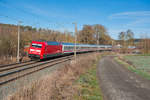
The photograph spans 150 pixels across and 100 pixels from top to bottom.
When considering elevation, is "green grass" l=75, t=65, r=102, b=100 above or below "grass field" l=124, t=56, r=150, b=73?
above

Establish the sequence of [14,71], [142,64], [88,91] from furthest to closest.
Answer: [142,64] → [14,71] → [88,91]

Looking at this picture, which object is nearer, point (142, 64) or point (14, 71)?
point (14, 71)

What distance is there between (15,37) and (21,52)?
3452 mm

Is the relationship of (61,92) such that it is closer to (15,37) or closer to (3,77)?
(3,77)

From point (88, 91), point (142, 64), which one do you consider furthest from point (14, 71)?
point (142, 64)

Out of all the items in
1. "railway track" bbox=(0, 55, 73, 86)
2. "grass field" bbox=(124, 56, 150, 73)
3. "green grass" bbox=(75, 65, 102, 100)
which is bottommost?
"grass field" bbox=(124, 56, 150, 73)

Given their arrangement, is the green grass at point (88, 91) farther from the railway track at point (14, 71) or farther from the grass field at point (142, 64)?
the grass field at point (142, 64)

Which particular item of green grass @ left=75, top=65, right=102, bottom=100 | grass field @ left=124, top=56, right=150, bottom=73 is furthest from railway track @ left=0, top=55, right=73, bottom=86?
grass field @ left=124, top=56, right=150, bottom=73

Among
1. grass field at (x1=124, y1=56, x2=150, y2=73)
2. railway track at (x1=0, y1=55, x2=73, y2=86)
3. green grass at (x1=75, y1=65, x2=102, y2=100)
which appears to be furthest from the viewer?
grass field at (x1=124, y1=56, x2=150, y2=73)

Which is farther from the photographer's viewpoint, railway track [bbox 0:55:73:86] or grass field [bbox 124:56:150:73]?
grass field [bbox 124:56:150:73]

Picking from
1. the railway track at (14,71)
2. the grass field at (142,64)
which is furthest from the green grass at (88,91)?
the grass field at (142,64)

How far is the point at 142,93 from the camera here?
1127cm

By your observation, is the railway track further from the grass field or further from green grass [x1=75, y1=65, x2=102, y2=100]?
the grass field

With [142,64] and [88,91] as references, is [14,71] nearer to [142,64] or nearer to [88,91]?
[88,91]
